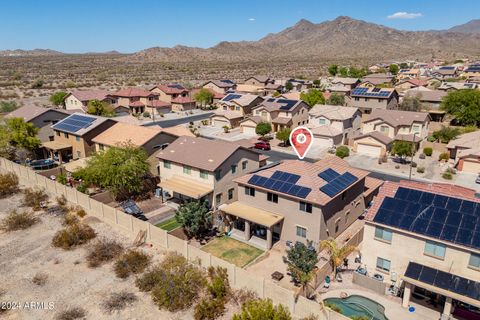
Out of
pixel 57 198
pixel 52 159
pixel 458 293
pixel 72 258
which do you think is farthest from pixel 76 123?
pixel 458 293

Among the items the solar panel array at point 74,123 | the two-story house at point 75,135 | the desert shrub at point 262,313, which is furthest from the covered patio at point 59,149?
the desert shrub at point 262,313

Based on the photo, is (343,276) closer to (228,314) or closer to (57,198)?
(228,314)

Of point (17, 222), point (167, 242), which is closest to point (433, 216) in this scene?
point (167, 242)

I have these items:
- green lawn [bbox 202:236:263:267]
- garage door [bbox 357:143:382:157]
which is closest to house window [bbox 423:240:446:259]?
green lawn [bbox 202:236:263:267]

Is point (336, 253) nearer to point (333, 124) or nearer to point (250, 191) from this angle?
point (250, 191)

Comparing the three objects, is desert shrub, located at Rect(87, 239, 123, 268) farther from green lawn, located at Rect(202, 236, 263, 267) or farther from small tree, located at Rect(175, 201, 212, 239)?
green lawn, located at Rect(202, 236, 263, 267)
